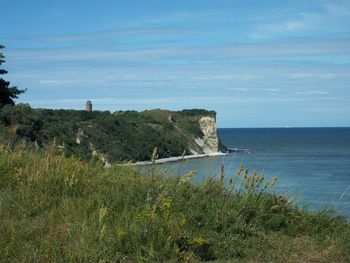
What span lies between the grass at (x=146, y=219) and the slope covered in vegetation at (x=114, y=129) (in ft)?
98.2

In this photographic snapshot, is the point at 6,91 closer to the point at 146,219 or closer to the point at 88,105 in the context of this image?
the point at 146,219

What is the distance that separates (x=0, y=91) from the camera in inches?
1560

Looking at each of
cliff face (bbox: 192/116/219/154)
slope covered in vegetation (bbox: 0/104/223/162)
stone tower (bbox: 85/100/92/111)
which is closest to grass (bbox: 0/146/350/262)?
slope covered in vegetation (bbox: 0/104/223/162)

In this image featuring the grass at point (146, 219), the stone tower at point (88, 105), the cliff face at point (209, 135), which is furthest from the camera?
the cliff face at point (209, 135)

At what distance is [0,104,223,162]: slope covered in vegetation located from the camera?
4312cm

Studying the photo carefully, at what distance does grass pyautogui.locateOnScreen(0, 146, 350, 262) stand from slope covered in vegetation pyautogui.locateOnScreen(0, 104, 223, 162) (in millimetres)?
29922

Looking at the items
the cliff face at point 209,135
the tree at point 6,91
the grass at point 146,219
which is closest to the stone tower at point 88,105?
the cliff face at point 209,135

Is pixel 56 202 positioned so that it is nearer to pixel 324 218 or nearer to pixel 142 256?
pixel 142 256

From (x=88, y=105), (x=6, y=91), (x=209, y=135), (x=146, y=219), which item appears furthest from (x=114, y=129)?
(x=146, y=219)

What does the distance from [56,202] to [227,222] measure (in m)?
2.09

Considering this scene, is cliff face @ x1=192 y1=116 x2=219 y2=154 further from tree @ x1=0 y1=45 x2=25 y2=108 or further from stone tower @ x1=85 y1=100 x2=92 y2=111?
tree @ x1=0 y1=45 x2=25 y2=108

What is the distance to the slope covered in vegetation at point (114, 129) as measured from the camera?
4312cm

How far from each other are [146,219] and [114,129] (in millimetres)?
88670

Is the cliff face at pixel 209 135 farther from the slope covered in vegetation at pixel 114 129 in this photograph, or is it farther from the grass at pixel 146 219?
the grass at pixel 146 219
